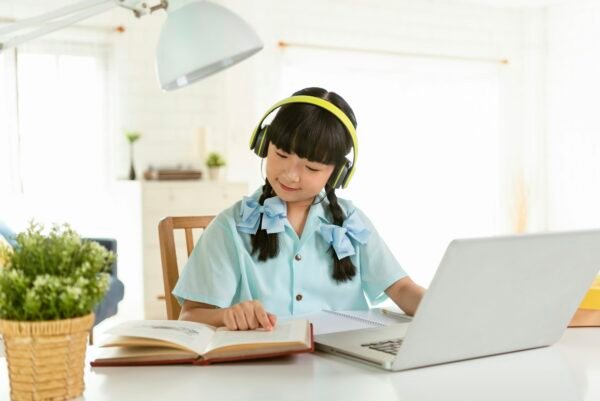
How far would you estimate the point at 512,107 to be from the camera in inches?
275

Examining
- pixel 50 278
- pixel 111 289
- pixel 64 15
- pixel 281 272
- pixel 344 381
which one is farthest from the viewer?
pixel 111 289

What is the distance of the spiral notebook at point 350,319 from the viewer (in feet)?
5.00

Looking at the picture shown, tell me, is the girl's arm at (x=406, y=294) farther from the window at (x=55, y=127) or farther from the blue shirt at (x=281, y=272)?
the window at (x=55, y=127)

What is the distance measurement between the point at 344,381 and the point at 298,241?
687 mm

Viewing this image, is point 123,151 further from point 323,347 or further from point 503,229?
point 323,347

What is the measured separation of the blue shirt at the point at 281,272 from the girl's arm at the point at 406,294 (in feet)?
0.06

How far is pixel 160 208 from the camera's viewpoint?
5.00 meters

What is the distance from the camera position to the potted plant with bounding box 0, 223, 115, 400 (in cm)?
98

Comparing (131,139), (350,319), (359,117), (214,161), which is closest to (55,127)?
(131,139)

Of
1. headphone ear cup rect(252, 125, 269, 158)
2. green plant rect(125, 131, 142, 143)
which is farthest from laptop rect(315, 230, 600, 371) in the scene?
green plant rect(125, 131, 142, 143)

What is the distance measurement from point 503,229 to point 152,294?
10.8 feet

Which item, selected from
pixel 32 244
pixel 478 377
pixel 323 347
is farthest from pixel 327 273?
pixel 32 244

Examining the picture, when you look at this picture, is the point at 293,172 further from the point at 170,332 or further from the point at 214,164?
the point at 214,164

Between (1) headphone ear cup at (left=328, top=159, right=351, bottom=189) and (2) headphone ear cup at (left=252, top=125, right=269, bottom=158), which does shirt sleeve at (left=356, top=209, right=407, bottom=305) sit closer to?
(1) headphone ear cup at (left=328, top=159, right=351, bottom=189)
